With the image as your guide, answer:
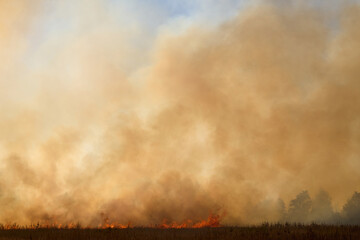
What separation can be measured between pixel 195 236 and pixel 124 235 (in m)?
7.70

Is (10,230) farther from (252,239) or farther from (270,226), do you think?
(270,226)

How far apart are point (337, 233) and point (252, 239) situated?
27.8 ft

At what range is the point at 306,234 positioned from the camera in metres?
33.5

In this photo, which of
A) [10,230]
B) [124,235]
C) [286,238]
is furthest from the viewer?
[10,230]

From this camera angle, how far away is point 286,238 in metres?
32.3

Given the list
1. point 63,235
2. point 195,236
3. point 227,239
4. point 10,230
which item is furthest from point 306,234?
point 10,230

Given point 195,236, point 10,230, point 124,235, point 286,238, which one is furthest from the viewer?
point 10,230

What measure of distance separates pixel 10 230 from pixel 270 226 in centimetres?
3104

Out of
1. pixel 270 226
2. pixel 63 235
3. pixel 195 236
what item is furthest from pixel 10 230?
pixel 270 226

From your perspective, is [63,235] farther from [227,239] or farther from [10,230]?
[227,239]

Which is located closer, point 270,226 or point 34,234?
point 34,234

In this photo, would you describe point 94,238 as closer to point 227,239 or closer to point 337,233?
point 227,239

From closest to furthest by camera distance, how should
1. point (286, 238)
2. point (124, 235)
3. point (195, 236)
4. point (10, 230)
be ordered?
point (286, 238)
point (195, 236)
point (124, 235)
point (10, 230)

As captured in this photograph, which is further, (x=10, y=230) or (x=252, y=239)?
(x=10, y=230)
